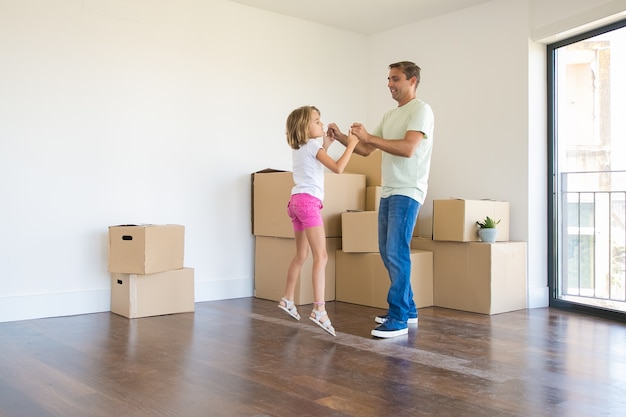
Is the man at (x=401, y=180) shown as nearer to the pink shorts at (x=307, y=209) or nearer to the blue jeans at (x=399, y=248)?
the blue jeans at (x=399, y=248)

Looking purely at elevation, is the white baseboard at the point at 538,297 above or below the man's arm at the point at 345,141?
below

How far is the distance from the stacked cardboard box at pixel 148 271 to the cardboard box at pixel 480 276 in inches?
63.7

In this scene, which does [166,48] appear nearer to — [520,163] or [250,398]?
[520,163]

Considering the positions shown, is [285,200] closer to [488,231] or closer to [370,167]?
[370,167]

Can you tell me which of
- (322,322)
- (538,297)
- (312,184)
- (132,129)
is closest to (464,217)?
(538,297)

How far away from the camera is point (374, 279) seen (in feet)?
13.4

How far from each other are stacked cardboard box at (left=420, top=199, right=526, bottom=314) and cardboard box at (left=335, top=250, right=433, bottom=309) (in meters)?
0.08

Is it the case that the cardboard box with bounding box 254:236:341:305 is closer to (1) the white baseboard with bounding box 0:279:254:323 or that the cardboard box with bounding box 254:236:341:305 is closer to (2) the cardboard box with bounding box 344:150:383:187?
(2) the cardboard box with bounding box 344:150:383:187

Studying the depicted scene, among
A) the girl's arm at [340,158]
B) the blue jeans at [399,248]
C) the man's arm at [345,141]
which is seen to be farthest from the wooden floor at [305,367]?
the man's arm at [345,141]

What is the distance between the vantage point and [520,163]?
13.7 feet

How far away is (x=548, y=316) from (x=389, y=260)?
132 centimetres

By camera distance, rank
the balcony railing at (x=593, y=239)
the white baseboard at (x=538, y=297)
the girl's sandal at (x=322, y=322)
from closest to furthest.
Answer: the girl's sandal at (x=322, y=322), the balcony railing at (x=593, y=239), the white baseboard at (x=538, y=297)

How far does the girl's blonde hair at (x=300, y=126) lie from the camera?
3160 millimetres

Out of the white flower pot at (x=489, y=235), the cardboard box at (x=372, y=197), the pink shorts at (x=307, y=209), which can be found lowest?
the white flower pot at (x=489, y=235)
